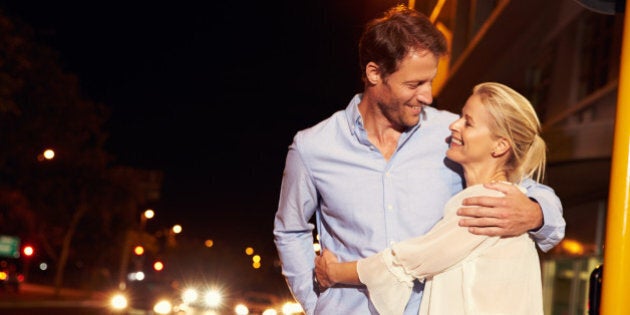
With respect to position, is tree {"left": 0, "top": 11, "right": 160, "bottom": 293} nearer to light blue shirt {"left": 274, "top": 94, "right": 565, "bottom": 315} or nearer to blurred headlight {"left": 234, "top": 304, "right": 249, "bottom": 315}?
blurred headlight {"left": 234, "top": 304, "right": 249, "bottom": 315}

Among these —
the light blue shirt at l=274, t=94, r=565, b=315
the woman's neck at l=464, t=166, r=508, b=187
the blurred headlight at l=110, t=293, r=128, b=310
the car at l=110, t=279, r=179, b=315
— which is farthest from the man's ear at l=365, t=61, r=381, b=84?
the blurred headlight at l=110, t=293, r=128, b=310

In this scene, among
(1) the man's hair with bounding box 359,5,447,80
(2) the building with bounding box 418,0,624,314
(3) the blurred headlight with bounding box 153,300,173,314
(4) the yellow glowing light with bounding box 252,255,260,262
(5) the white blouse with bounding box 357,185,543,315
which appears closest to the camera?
(5) the white blouse with bounding box 357,185,543,315

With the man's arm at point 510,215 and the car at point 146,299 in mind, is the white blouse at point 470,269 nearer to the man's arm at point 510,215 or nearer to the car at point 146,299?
the man's arm at point 510,215

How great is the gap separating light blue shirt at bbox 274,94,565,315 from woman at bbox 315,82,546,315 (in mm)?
155

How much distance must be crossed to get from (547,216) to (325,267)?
77 cm

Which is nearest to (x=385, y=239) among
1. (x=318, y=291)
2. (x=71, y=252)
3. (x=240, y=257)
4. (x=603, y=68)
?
(x=318, y=291)

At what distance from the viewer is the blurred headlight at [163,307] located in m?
25.1

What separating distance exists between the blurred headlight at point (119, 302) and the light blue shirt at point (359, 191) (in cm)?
2351

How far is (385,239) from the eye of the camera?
2.92m

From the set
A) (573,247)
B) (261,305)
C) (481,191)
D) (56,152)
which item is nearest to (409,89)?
(481,191)

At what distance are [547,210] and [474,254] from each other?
26cm

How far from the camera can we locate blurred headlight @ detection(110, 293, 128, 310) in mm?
26031

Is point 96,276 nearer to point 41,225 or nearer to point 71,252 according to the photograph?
point 71,252

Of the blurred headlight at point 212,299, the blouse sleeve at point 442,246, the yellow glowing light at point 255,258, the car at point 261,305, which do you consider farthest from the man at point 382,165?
the yellow glowing light at point 255,258
